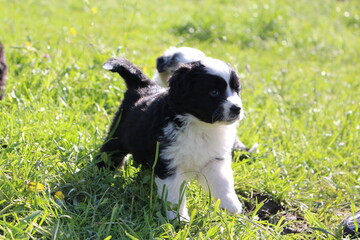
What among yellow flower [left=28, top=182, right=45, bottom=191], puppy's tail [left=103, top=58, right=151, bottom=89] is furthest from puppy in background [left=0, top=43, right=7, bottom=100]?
yellow flower [left=28, top=182, right=45, bottom=191]

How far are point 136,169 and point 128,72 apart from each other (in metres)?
0.70

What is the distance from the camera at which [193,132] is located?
3.16 metres

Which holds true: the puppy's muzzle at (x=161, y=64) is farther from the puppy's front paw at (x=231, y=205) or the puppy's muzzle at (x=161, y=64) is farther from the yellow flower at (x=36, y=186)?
the yellow flower at (x=36, y=186)

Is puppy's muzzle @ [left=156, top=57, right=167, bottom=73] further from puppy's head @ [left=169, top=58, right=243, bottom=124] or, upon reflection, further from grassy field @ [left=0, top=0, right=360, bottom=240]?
puppy's head @ [left=169, top=58, right=243, bottom=124]

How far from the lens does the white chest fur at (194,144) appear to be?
3107 mm

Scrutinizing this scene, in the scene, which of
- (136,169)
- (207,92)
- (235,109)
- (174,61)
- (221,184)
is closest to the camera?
(235,109)

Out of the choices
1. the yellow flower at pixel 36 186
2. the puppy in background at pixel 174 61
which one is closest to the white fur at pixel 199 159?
the yellow flower at pixel 36 186

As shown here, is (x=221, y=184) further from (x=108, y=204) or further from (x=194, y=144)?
(x=108, y=204)

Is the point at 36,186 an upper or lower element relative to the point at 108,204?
upper

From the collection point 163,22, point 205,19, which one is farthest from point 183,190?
point 163,22

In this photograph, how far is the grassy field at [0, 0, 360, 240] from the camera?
3.00 metres

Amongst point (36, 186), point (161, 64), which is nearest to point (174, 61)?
point (161, 64)

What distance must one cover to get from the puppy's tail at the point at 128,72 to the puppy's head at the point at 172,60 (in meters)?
0.73

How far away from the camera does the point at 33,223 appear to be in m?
2.68
